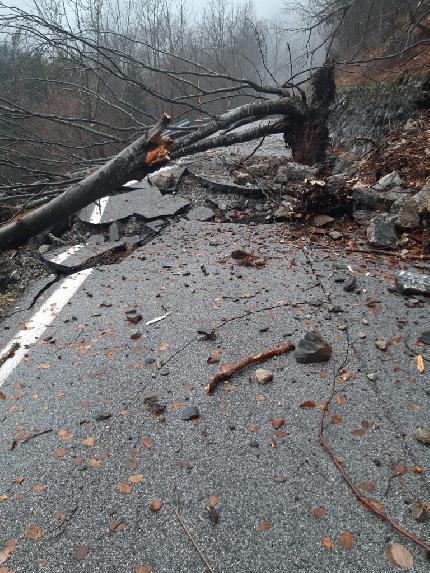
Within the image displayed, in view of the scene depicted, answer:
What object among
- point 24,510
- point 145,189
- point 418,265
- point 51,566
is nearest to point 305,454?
point 51,566

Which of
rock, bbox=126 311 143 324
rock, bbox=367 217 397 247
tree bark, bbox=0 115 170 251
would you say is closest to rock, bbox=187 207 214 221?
tree bark, bbox=0 115 170 251

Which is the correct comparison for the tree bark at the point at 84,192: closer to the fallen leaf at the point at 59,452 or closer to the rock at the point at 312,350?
the fallen leaf at the point at 59,452

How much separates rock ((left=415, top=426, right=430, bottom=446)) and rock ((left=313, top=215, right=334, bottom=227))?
2.88 metres

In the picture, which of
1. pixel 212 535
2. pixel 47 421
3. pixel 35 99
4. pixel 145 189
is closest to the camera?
pixel 212 535

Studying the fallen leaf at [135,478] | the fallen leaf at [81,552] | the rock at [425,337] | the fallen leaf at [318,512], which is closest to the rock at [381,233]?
the rock at [425,337]

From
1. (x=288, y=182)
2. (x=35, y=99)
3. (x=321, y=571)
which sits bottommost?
(x=321, y=571)

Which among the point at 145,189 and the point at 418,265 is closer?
the point at 418,265

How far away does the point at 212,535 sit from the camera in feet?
4.82

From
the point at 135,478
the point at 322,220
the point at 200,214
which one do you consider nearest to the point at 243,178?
the point at 200,214

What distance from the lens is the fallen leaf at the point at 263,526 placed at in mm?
1478

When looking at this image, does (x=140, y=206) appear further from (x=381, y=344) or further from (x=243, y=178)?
(x=381, y=344)

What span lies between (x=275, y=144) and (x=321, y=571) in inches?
399

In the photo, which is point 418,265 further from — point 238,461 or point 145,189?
point 145,189

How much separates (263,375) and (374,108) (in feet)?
35.8
